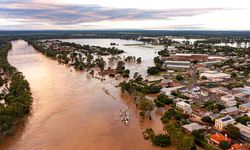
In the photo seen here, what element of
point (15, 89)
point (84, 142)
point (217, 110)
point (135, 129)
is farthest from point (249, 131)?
point (15, 89)

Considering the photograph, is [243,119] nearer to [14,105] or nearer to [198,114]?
[198,114]

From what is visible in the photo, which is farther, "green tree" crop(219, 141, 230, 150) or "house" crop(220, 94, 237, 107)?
"house" crop(220, 94, 237, 107)

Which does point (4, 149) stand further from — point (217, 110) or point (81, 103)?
point (217, 110)

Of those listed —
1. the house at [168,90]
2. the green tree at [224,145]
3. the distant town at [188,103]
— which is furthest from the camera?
the house at [168,90]

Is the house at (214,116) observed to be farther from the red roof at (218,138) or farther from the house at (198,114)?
the red roof at (218,138)

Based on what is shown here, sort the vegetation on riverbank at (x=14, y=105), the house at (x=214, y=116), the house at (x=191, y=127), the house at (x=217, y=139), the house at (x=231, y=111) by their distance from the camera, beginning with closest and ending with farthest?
the house at (x=217, y=139) < the vegetation on riverbank at (x=14, y=105) < the house at (x=191, y=127) < the house at (x=214, y=116) < the house at (x=231, y=111)

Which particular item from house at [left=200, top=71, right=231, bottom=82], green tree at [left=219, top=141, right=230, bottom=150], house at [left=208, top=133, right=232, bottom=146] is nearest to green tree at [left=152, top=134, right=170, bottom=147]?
house at [left=208, top=133, right=232, bottom=146]

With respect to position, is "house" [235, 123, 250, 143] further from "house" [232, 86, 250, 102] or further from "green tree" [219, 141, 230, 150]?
"house" [232, 86, 250, 102]

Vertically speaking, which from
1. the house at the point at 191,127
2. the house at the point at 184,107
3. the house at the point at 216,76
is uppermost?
the house at the point at 216,76

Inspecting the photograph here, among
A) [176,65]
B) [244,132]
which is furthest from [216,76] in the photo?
[244,132]

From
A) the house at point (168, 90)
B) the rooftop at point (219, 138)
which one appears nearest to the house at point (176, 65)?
the house at point (168, 90)
